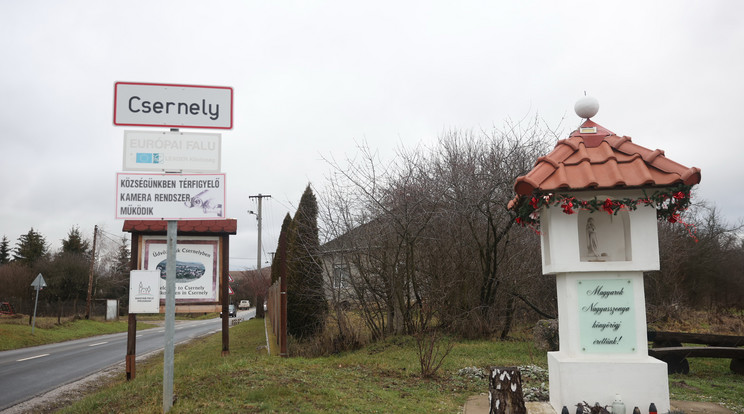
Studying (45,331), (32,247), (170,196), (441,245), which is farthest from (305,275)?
(32,247)

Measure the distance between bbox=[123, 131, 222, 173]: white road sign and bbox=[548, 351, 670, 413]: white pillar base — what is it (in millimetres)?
4258

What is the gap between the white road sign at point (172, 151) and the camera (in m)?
5.68

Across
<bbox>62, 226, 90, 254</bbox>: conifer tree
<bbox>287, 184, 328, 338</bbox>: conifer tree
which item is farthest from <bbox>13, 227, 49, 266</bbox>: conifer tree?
<bbox>287, 184, 328, 338</bbox>: conifer tree

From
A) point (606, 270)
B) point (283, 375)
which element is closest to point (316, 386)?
point (283, 375)

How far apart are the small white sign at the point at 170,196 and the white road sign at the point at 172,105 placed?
23.9 inches

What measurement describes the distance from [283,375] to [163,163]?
342cm

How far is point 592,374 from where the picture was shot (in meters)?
5.27

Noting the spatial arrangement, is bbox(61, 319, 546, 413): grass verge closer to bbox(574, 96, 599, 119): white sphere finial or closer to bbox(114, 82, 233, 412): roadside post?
bbox(114, 82, 233, 412): roadside post

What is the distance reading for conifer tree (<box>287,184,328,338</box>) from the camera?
1497 cm

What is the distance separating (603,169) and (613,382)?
2126mm

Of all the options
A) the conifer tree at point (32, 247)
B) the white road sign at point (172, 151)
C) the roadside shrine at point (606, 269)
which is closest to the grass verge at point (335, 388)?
the roadside shrine at point (606, 269)

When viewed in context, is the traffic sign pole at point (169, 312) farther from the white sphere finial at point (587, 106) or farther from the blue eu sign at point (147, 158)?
the white sphere finial at point (587, 106)

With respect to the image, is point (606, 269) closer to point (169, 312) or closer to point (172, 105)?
point (169, 312)

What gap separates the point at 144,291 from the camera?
932 cm
